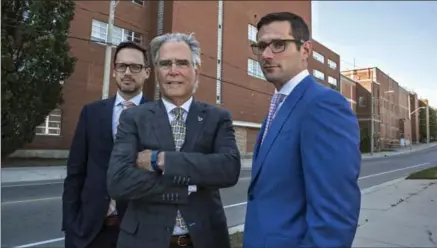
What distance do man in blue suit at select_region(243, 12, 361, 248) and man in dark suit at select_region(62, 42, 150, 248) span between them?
1101 mm

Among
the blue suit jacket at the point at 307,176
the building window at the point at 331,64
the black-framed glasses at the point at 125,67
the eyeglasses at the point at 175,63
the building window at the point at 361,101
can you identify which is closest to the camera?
the blue suit jacket at the point at 307,176

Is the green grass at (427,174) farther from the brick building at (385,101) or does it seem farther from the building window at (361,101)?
the building window at (361,101)

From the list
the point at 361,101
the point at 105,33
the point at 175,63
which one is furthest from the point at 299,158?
the point at 105,33

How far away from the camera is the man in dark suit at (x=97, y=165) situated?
223cm

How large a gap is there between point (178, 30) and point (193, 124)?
22.7 metres

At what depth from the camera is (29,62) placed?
14828mm

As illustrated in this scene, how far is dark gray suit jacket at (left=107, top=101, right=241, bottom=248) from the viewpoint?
63.8 inches

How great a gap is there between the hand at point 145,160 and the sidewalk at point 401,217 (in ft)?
5.54

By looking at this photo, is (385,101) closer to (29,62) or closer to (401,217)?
(401,217)

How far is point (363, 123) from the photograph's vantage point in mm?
3023

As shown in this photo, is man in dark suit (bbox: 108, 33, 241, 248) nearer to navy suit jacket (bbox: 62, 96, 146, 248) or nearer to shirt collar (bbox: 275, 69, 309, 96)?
shirt collar (bbox: 275, 69, 309, 96)

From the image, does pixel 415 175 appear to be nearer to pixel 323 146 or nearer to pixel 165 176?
pixel 323 146

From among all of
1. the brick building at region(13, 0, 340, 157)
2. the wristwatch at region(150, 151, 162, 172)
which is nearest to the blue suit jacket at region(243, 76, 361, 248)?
the wristwatch at region(150, 151, 162, 172)

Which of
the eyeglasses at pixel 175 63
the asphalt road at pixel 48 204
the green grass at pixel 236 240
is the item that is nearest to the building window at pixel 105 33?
the asphalt road at pixel 48 204
